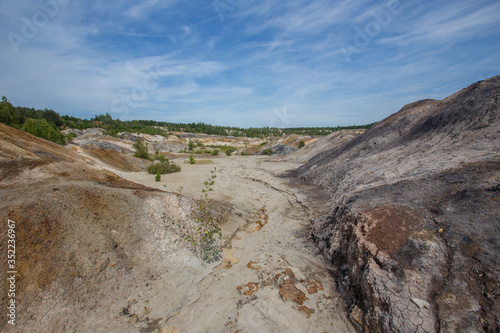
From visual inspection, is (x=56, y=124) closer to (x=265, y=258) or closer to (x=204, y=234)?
(x=204, y=234)

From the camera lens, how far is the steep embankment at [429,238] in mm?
2869

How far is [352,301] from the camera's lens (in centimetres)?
369

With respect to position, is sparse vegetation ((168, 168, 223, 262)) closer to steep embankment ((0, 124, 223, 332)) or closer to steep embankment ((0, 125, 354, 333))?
steep embankment ((0, 125, 354, 333))

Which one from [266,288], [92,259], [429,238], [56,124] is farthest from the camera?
[56,124]

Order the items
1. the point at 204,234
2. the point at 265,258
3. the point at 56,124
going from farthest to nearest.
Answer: the point at 56,124 < the point at 204,234 < the point at 265,258

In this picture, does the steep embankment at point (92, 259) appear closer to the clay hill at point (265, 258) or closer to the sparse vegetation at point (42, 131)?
the clay hill at point (265, 258)

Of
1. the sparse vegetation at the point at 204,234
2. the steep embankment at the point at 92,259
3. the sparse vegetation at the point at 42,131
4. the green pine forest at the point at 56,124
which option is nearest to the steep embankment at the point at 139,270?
the steep embankment at the point at 92,259

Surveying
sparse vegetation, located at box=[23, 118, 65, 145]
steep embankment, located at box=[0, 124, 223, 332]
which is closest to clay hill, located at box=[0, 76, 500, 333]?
steep embankment, located at box=[0, 124, 223, 332]

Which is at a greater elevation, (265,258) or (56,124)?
→ (56,124)

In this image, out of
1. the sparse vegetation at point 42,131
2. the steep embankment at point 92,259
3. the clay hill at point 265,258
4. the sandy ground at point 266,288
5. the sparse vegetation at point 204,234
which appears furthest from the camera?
the sparse vegetation at point 42,131

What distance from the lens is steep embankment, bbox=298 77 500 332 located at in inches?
113

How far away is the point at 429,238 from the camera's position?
12.3 ft

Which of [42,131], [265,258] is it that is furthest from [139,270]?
[42,131]

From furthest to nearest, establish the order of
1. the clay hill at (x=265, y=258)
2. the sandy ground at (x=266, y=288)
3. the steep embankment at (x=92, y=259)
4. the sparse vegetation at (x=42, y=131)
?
the sparse vegetation at (x=42, y=131), the sandy ground at (x=266, y=288), the steep embankment at (x=92, y=259), the clay hill at (x=265, y=258)
